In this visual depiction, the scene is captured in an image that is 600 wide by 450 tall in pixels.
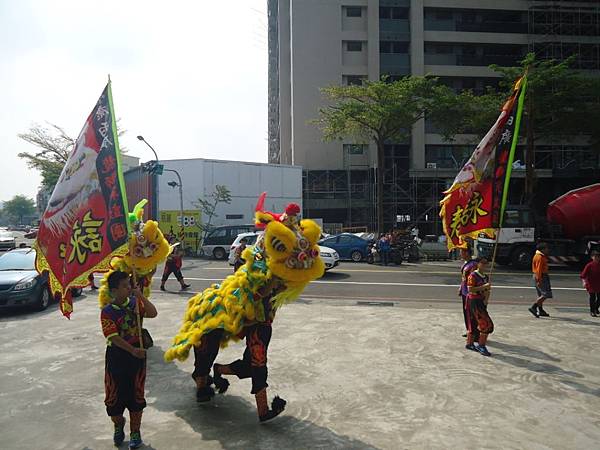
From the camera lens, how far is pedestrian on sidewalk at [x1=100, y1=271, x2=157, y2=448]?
410cm

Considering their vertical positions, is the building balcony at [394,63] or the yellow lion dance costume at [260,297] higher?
the building balcony at [394,63]

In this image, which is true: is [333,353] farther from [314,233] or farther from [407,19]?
[407,19]

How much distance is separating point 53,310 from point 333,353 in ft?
24.4

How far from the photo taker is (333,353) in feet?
22.7

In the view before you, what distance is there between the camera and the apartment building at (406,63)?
119 ft

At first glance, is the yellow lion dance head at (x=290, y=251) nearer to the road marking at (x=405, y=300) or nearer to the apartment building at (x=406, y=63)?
the road marking at (x=405, y=300)

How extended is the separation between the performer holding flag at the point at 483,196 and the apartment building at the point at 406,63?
94.3ft

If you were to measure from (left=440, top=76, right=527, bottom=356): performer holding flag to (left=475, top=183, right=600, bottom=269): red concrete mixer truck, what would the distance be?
38.9 feet

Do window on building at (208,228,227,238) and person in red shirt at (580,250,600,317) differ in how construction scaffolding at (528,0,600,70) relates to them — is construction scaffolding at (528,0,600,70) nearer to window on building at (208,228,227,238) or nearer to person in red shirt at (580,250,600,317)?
window on building at (208,228,227,238)

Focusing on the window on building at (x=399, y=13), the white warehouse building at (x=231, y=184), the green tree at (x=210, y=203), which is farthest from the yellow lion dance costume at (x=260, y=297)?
the window on building at (x=399, y=13)

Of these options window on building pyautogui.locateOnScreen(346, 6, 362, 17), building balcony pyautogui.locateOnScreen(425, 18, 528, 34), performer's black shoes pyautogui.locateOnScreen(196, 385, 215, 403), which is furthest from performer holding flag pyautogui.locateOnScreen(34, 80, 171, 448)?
building balcony pyautogui.locateOnScreen(425, 18, 528, 34)

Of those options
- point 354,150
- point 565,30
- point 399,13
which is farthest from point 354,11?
point 565,30

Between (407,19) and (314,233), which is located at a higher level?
(407,19)

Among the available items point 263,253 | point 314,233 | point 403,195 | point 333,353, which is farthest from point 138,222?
point 403,195
